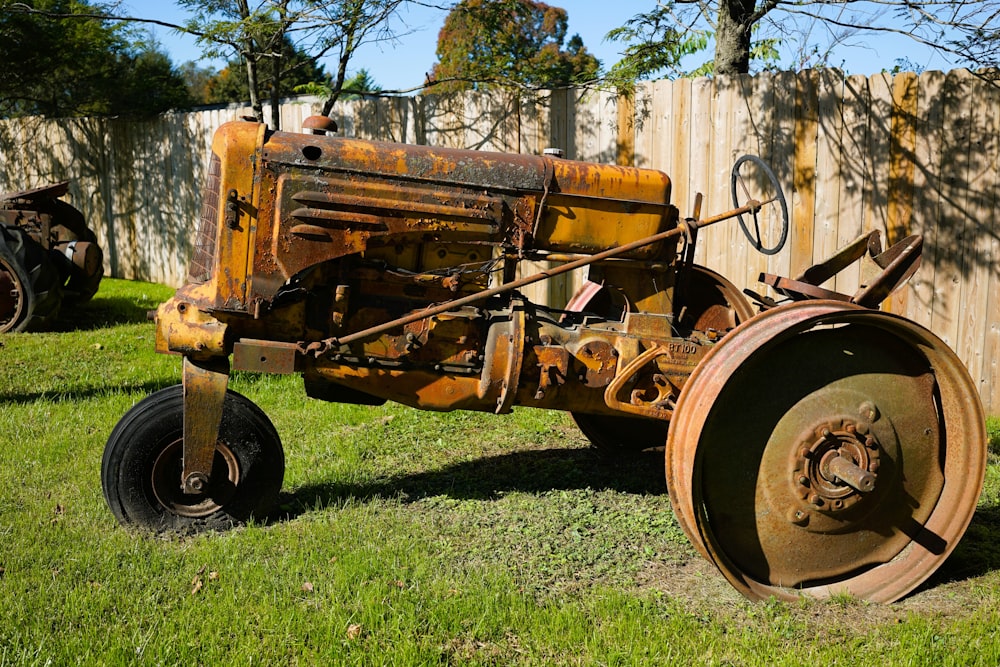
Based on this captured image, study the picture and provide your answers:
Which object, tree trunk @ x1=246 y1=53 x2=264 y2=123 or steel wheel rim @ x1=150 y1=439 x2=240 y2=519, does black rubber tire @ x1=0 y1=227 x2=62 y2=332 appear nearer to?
tree trunk @ x1=246 y1=53 x2=264 y2=123

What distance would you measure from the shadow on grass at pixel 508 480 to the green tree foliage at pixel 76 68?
22.8 ft

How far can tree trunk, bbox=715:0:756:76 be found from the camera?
6762mm

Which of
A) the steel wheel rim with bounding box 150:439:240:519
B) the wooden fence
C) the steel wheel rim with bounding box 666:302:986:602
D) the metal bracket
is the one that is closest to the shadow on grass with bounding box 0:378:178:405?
the steel wheel rim with bounding box 150:439:240:519

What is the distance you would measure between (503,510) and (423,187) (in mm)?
1596

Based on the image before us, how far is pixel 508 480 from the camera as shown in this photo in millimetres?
4832

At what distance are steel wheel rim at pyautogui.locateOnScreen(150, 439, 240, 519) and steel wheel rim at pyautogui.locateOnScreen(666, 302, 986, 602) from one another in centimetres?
190

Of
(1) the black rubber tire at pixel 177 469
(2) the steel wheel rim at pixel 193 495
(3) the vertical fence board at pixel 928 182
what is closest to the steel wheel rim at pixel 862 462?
(1) the black rubber tire at pixel 177 469

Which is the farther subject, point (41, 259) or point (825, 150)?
point (41, 259)

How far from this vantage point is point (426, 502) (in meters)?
4.40

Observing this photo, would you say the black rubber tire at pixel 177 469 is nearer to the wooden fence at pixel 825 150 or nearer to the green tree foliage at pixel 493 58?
the wooden fence at pixel 825 150

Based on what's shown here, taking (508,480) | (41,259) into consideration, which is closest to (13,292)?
(41,259)

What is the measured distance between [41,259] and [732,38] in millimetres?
6237

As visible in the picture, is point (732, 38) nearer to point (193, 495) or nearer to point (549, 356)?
point (549, 356)

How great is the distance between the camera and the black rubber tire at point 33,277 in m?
7.91
